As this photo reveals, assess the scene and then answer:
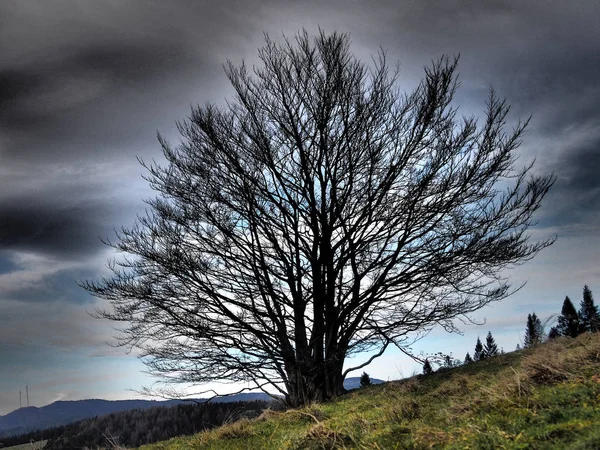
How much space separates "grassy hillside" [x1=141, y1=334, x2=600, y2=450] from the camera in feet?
10.6

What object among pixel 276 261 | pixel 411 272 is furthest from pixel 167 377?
pixel 411 272

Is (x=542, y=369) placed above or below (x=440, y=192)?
below

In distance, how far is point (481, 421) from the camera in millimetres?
3811

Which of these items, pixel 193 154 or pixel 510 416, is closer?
pixel 510 416

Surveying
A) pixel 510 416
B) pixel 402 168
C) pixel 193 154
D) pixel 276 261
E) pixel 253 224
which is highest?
pixel 193 154

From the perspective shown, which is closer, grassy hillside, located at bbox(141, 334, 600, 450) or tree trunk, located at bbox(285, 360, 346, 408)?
grassy hillside, located at bbox(141, 334, 600, 450)

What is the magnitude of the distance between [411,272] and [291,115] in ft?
15.3

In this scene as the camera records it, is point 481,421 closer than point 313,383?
Yes

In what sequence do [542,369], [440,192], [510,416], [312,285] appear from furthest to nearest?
[312,285] < [440,192] < [542,369] < [510,416]

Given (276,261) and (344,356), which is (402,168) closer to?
(276,261)

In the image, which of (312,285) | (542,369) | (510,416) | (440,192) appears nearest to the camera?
(510,416)

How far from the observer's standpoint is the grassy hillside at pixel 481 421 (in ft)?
10.6

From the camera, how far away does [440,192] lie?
10.5 meters

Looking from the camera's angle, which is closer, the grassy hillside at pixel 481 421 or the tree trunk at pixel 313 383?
the grassy hillside at pixel 481 421
